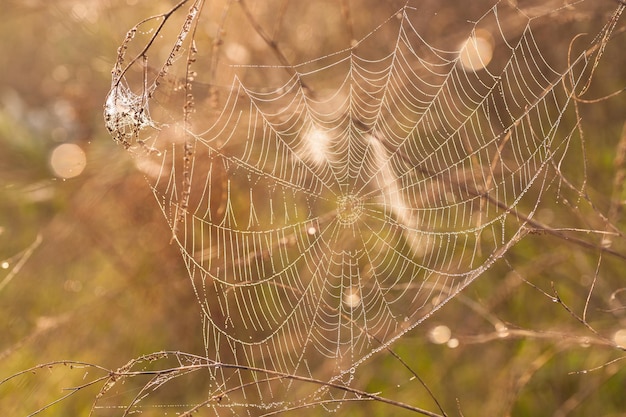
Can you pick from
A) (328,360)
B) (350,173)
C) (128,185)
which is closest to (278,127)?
(350,173)

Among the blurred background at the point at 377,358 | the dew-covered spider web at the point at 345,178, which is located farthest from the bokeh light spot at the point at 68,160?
the dew-covered spider web at the point at 345,178

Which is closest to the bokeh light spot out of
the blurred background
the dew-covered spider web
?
the blurred background

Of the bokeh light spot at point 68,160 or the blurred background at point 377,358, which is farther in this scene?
the bokeh light spot at point 68,160

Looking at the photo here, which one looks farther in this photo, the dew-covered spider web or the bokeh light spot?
the bokeh light spot

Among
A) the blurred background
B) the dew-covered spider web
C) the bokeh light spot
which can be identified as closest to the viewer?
the blurred background

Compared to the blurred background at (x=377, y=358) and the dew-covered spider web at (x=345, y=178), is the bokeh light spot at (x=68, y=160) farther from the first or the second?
the dew-covered spider web at (x=345, y=178)

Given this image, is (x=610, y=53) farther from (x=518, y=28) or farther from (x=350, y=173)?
(x=350, y=173)

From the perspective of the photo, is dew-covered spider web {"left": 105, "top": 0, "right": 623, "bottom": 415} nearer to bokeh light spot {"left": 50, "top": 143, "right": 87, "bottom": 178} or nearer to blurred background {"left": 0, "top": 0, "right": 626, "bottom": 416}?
blurred background {"left": 0, "top": 0, "right": 626, "bottom": 416}

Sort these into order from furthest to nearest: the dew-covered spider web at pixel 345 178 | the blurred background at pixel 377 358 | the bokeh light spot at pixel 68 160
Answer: the bokeh light spot at pixel 68 160 < the dew-covered spider web at pixel 345 178 < the blurred background at pixel 377 358

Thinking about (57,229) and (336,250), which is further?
(57,229)
